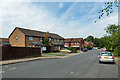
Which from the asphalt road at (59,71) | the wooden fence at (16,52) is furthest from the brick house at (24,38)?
the asphalt road at (59,71)

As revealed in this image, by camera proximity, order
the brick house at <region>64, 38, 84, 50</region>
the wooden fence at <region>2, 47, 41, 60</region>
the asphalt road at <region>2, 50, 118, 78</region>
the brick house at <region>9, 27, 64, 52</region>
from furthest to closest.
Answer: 1. the brick house at <region>64, 38, 84, 50</region>
2. the brick house at <region>9, 27, 64, 52</region>
3. the wooden fence at <region>2, 47, 41, 60</region>
4. the asphalt road at <region>2, 50, 118, 78</region>

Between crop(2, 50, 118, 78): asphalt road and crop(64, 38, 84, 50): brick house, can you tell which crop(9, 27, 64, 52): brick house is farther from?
crop(64, 38, 84, 50): brick house

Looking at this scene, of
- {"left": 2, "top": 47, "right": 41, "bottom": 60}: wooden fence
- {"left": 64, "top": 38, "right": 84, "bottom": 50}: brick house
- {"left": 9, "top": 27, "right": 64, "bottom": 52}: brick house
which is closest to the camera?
{"left": 2, "top": 47, "right": 41, "bottom": 60}: wooden fence

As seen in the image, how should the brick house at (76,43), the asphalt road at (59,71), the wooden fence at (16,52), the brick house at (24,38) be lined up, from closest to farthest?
the asphalt road at (59,71) → the wooden fence at (16,52) → the brick house at (24,38) → the brick house at (76,43)

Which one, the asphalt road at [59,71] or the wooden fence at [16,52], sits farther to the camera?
the wooden fence at [16,52]

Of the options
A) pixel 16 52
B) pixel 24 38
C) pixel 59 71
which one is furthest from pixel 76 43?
pixel 59 71

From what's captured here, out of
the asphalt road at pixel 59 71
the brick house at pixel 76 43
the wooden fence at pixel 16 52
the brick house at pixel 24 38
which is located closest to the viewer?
the asphalt road at pixel 59 71

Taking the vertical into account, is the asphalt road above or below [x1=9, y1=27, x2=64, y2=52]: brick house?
below

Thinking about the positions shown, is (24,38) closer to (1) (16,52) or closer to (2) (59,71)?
(1) (16,52)

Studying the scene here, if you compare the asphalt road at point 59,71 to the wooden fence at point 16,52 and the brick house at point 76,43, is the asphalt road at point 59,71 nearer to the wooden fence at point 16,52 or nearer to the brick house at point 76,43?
the wooden fence at point 16,52

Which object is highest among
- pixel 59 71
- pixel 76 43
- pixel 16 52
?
pixel 76 43

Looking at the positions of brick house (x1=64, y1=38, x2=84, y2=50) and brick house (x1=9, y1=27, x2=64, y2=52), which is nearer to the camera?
brick house (x1=9, y1=27, x2=64, y2=52)

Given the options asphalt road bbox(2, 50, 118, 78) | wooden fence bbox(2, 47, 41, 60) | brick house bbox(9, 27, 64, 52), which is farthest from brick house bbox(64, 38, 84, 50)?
asphalt road bbox(2, 50, 118, 78)

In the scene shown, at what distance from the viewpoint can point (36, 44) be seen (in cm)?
3266
